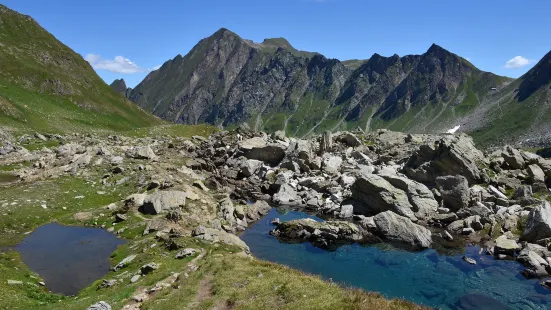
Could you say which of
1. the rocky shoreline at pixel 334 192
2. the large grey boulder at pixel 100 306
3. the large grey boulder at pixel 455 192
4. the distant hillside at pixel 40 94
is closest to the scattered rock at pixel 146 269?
the rocky shoreline at pixel 334 192

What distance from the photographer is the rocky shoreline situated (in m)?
49.9

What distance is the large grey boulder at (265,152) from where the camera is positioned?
318 feet

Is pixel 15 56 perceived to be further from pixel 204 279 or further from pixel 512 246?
pixel 512 246

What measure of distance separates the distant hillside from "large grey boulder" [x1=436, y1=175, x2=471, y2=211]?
104 m

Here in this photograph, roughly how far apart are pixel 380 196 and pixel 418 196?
7.18m

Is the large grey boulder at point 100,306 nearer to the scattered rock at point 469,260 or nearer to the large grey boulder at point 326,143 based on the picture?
the scattered rock at point 469,260

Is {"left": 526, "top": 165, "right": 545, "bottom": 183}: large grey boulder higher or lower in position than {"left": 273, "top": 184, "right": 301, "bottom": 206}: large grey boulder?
higher

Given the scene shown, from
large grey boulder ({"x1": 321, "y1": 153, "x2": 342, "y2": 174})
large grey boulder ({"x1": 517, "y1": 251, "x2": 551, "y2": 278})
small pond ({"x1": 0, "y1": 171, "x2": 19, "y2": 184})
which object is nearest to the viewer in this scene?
large grey boulder ({"x1": 517, "y1": 251, "x2": 551, "y2": 278})

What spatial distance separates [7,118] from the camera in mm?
104938

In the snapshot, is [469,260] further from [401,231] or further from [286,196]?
[286,196]

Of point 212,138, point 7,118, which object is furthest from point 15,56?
point 212,138

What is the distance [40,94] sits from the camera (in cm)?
15725

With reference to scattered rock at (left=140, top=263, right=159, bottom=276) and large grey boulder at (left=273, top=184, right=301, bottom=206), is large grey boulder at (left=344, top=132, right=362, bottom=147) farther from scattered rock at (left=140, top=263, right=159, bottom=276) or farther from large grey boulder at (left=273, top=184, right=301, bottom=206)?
scattered rock at (left=140, top=263, right=159, bottom=276)

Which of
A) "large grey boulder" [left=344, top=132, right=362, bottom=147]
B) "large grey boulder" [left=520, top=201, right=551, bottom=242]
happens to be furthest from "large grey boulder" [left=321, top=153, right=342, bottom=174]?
"large grey boulder" [left=520, top=201, right=551, bottom=242]
